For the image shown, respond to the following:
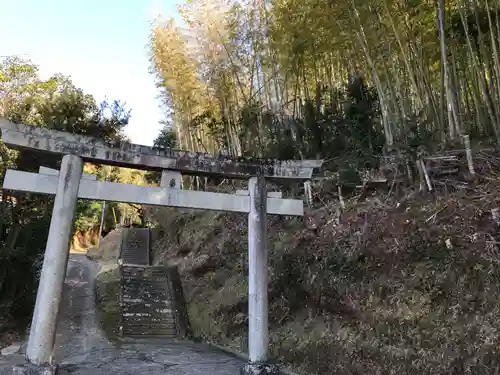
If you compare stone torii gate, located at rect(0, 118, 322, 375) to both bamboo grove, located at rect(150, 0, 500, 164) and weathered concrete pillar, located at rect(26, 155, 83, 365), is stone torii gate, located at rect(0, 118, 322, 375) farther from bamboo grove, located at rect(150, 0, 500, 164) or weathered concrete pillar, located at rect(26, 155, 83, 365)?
bamboo grove, located at rect(150, 0, 500, 164)

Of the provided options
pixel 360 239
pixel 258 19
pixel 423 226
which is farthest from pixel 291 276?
pixel 258 19

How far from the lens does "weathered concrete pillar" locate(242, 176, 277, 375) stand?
5.43 metres

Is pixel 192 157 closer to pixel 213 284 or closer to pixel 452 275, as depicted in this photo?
pixel 452 275

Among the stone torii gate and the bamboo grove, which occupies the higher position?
the bamboo grove

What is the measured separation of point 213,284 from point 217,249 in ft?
3.66

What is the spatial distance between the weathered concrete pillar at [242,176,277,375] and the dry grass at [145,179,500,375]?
707 millimetres

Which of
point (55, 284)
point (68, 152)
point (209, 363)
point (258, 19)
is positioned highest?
point (258, 19)

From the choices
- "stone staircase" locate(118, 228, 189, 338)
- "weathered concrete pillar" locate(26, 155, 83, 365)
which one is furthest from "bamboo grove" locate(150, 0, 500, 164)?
"weathered concrete pillar" locate(26, 155, 83, 365)

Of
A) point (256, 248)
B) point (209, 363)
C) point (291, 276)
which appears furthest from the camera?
point (291, 276)

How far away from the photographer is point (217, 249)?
34.6ft

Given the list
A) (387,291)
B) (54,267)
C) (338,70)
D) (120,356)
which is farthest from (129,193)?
(338,70)

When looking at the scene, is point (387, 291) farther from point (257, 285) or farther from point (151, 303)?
point (151, 303)

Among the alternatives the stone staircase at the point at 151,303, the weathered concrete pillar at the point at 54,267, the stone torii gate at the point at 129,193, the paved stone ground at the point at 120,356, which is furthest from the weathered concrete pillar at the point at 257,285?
the stone staircase at the point at 151,303

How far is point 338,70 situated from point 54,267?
853 cm
